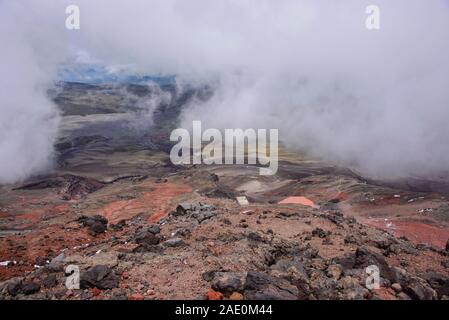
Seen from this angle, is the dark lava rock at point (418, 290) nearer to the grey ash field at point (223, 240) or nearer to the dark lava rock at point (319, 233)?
the grey ash field at point (223, 240)

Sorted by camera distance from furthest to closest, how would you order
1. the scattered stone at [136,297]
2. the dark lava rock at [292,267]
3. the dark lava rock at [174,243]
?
the dark lava rock at [174,243], the dark lava rock at [292,267], the scattered stone at [136,297]

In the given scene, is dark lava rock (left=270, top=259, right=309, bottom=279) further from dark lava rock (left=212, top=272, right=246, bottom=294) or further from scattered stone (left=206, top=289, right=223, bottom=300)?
scattered stone (left=206, top=289, right=223, bottom=300)

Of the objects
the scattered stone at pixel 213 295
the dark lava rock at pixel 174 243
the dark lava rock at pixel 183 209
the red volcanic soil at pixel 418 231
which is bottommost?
the red volcanic soil at pixel 418 231

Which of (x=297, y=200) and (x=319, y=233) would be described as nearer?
(x=319, y=233)

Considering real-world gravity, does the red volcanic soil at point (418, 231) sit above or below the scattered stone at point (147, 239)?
below

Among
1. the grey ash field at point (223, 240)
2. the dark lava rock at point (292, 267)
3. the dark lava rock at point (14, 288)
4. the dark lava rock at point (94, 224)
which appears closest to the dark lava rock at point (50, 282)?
the grey ash field at point (223, 240)

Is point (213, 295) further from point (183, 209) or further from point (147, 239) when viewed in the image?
point (183, 209)

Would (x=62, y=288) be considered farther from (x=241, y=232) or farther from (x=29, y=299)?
(x=241, y=232)

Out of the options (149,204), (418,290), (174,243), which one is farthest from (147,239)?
(149,204)
